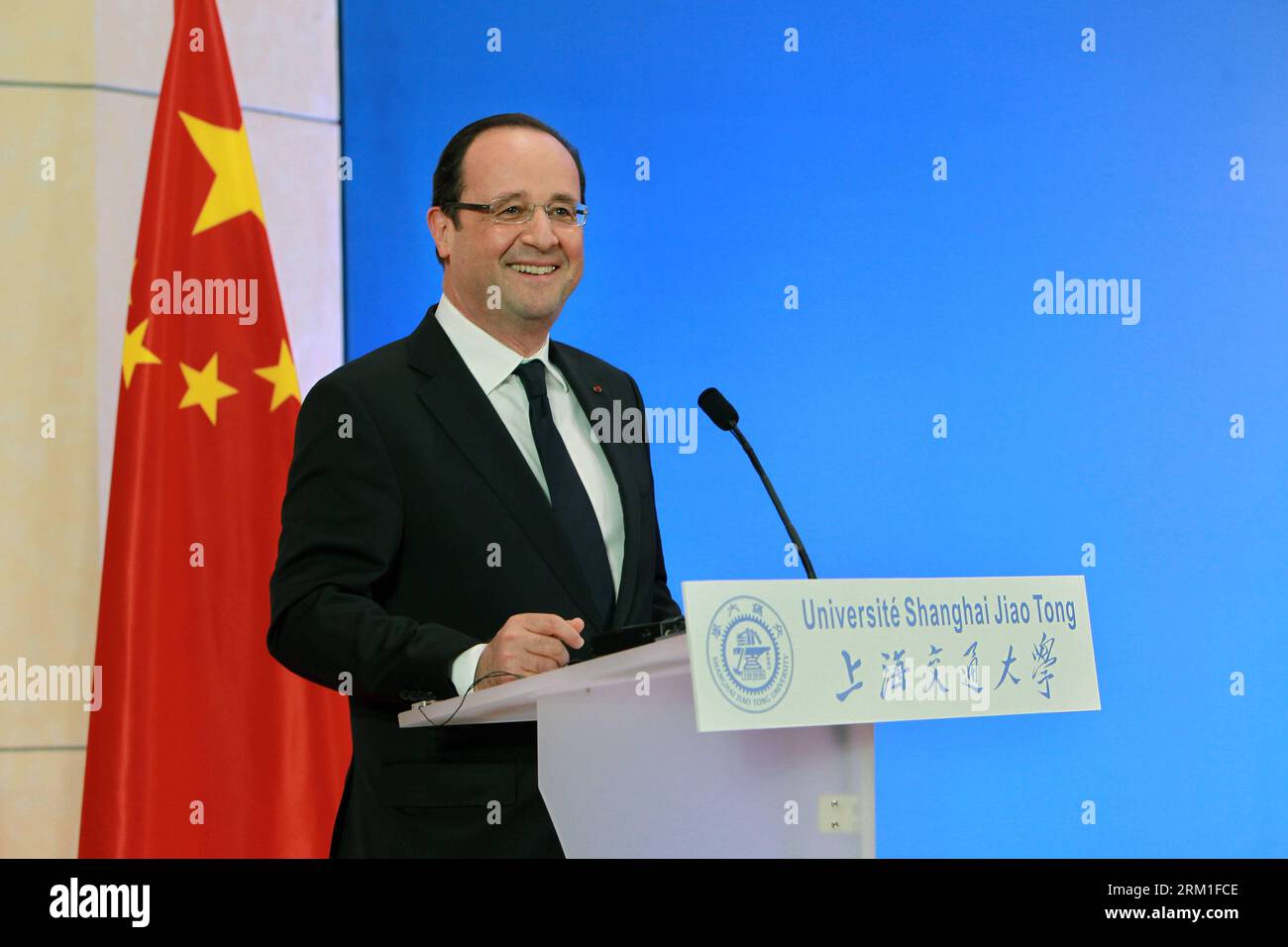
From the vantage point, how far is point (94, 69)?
3.43 meters

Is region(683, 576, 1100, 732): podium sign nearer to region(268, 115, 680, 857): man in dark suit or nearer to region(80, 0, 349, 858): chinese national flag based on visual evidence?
region(268, 115, 680, 857): man in dark suit

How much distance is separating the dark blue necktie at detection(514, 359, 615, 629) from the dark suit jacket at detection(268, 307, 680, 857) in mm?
35

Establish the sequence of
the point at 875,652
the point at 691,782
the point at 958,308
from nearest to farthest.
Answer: the point at 875,652, the point at 691,782, the point at 958,308

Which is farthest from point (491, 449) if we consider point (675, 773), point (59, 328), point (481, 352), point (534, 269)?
point (59, 328)

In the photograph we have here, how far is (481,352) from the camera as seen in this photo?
2.24 meters

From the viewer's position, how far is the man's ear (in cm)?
238

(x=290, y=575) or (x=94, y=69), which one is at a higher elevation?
(x=94, y=69)

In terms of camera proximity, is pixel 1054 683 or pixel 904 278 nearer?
pixel 1054 683

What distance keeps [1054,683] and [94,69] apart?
288 cm

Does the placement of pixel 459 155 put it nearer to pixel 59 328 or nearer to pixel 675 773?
pixel 675 773

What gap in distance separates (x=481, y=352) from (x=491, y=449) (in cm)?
24
